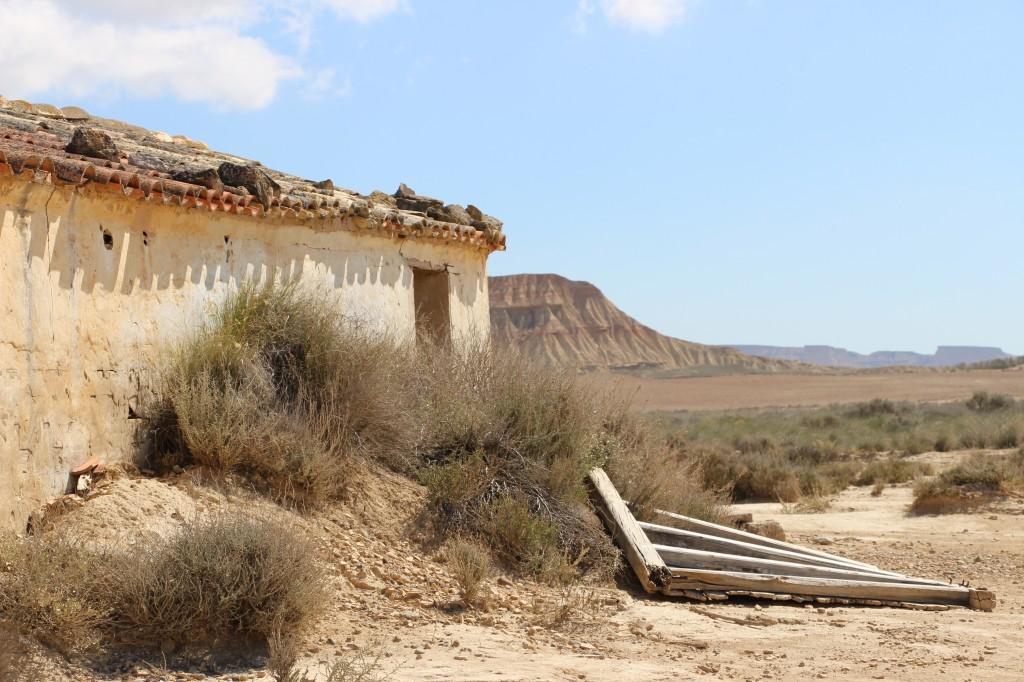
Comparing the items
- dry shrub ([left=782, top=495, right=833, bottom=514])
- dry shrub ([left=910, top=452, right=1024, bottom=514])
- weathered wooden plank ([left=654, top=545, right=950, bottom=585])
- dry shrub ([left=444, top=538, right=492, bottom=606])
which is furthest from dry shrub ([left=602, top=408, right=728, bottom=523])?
dry shrub ([left=910, top=452, right=1024, bottom=514])

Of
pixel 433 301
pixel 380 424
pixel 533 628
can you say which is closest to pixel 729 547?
pixel 533 628

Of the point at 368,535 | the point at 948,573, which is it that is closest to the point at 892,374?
the point at 948,573

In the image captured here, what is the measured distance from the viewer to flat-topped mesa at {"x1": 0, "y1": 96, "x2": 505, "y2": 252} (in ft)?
26.7

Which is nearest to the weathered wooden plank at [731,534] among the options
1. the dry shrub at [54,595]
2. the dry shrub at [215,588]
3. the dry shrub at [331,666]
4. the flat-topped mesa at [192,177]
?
the flat-topped mesa at [192,177]

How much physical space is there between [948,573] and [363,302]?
6510mm

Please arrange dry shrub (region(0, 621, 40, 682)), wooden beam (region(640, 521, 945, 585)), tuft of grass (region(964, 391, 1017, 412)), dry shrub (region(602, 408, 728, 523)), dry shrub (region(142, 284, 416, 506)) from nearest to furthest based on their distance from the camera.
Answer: dry shrub (region(0, 621, 40, 682))
dry shrub (region(142, 284, 416, 506))
wooden beam (region(640, 521, 945, 585))
dry shrub (region(602, 408, 728, 523))
tuft of grass (region(964, 391, 1017, 412))

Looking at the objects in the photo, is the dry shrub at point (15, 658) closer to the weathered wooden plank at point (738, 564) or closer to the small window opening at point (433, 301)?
the weathered wooden plank at point (738, 564)

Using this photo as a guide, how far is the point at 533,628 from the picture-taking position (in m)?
7.75

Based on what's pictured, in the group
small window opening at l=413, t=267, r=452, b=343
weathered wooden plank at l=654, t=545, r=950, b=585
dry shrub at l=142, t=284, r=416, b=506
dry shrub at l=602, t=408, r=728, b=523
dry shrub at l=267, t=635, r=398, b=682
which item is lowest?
dry shrub at l=267, t=635, r=398, b=682

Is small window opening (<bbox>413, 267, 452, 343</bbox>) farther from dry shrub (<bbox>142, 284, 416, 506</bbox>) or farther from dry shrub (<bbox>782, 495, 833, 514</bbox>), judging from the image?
dry shrub (<bbox>782, 495, 833, 514</bbox>)

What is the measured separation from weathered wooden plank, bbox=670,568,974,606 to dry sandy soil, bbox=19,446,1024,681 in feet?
0.59

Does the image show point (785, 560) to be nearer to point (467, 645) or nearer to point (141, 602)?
point (467, 645)

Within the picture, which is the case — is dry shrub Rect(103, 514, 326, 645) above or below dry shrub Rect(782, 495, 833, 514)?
above

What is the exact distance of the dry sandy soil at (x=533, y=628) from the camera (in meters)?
6.86
